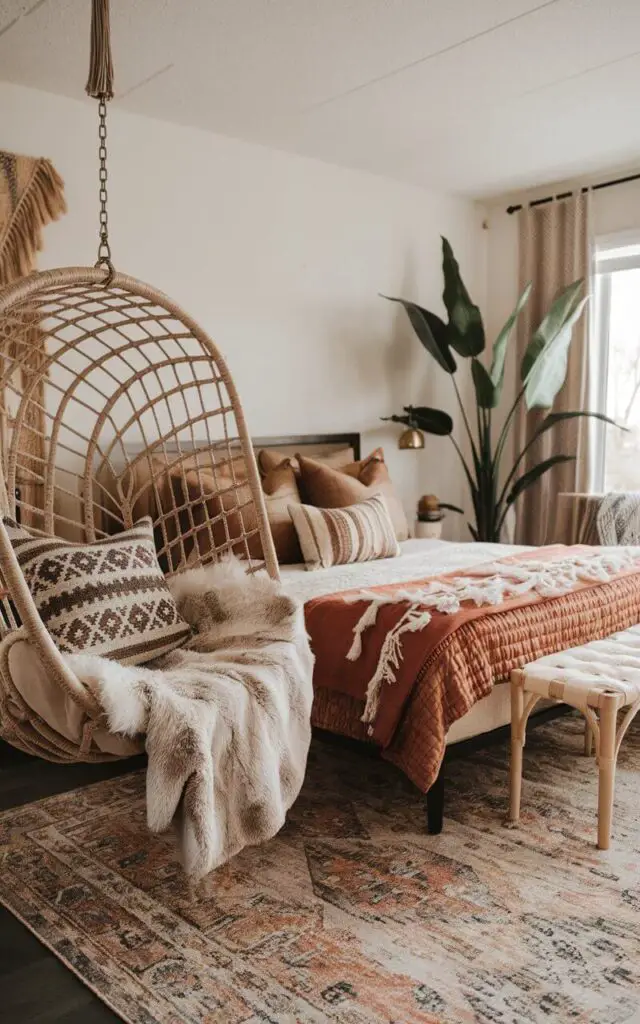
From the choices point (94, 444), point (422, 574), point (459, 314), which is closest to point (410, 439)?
point (459, 314)

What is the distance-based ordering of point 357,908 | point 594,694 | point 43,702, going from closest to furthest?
point 43,702 < point 357,908 < point 594,694

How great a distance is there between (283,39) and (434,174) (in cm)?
186

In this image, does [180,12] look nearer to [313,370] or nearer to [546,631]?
[313,370]

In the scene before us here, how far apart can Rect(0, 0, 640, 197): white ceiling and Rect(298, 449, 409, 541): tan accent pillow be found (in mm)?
1528

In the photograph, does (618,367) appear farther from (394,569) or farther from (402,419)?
(394,569)

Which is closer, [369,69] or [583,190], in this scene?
[369,69]

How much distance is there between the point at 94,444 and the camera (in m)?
2.59

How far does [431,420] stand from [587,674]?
8.74 feet

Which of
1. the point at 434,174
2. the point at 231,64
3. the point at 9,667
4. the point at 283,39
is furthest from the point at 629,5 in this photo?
the point at 9,667

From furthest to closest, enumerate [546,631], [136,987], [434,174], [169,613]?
[434,174] → [546,631] → [169,613] → [136,987]

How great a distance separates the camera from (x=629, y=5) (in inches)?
112

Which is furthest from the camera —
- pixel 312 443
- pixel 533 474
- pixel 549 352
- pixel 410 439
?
pixel 533 474

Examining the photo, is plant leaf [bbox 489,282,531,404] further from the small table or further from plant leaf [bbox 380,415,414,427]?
the small table

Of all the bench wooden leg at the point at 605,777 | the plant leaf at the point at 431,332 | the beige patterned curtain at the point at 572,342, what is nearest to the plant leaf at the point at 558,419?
the beige patterned curtain at the point at 572,342
